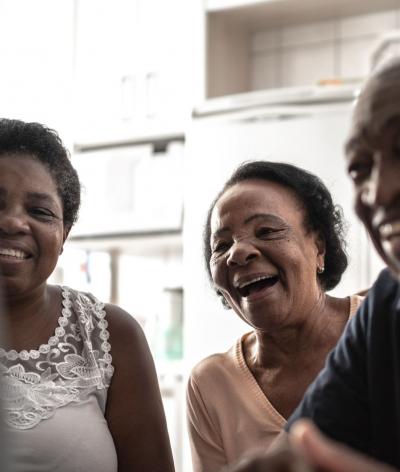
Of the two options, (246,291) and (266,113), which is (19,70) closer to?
(266,113)

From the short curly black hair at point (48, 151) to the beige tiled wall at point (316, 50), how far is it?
6.98 ft

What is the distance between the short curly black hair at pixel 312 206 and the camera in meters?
1.50

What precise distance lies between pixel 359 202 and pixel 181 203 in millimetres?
2713

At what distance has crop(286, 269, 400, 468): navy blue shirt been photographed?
817 mm

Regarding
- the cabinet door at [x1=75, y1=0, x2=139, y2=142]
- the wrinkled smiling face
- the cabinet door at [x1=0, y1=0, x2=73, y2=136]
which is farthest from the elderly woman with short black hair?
the cabinet door at [x1=0, y1=0, x2=73, y2=136]

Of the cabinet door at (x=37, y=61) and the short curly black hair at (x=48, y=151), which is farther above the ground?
the cabinet door at (x=37, y=61)

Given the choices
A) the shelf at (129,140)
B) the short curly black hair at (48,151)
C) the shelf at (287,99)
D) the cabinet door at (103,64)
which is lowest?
the short curly black hair at (48,151)

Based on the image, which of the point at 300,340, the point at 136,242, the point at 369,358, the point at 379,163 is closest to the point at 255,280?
the point at 300,340

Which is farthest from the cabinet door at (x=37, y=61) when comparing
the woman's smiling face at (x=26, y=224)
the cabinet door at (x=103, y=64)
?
the woman's smiling face at (x=26, y=224)

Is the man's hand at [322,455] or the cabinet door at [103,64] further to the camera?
the cabinet door at [103,64]

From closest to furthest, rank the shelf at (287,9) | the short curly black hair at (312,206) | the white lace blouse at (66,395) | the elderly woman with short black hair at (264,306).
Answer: the white lace blouse at (66,395), the elderly woman with short black hair at (264,306), the short curly black hair at (312,206), the shelf at (287,9)

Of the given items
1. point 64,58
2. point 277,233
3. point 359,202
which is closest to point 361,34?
point 64,58

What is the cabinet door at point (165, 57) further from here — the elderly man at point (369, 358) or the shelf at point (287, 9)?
the elderly man at point (369, 358)

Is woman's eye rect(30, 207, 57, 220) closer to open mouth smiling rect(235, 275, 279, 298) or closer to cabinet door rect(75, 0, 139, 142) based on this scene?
open mouth smiling rect(235, 275, 279, 298)
